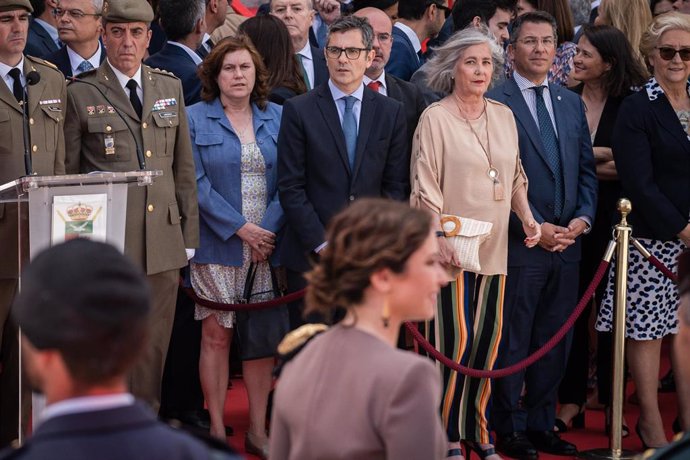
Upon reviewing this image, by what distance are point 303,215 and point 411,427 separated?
3402mm

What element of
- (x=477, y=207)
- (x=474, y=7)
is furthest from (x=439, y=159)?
(x=474, y=7)

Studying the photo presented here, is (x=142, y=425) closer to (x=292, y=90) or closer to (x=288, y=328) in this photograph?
(x=288, y=328)

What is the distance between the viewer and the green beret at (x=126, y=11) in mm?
6305

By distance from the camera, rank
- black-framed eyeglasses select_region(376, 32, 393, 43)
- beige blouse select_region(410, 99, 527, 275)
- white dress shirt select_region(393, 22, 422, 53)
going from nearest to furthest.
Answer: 1. beige blouse select_region(410, 99, 527, 275)
2. black-framed eyeglasses select_region(376, 32, 393, 43)
3. white dress shirt select_region(393, 22, 422, 53)

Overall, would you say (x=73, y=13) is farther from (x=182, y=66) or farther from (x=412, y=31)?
(x=412, y=31)

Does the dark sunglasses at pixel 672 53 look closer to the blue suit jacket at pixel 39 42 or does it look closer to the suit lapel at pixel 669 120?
the suit lapel at pixel 669 120

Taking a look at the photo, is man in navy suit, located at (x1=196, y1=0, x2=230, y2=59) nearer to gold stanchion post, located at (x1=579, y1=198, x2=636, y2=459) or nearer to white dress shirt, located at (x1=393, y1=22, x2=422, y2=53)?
white dress shirt, located at (x1=393, y1=22, x2=422, y2=53)

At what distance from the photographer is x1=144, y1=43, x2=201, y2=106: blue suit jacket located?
24.1 ft

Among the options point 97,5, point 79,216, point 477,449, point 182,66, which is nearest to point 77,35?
point 97,5

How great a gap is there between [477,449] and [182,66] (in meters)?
2.77

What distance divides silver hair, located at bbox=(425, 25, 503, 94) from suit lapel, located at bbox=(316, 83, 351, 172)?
56 cm

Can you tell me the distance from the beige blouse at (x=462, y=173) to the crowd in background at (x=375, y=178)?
12 millimetres

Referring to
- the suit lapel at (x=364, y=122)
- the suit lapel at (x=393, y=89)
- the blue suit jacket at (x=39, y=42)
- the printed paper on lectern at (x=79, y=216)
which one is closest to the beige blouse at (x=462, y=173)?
the suit lapel at (x=364, y=122)

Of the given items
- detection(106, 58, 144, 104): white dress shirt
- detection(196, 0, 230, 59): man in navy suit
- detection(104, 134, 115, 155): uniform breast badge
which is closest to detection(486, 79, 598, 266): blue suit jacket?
detection(106, 58, 144, 104): white dress shirt
